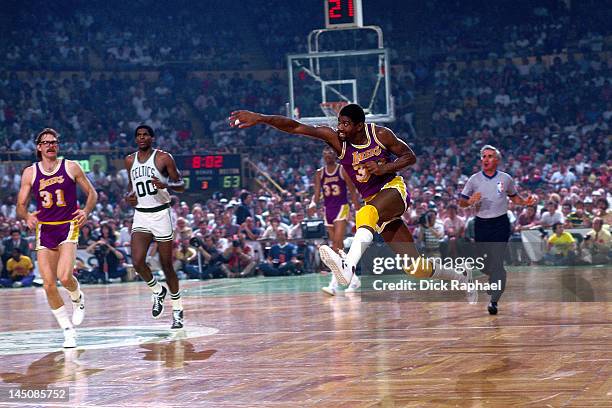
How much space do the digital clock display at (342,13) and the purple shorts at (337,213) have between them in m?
5.73

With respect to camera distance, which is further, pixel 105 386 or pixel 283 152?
pixel 283 152

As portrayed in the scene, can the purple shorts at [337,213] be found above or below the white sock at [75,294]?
above

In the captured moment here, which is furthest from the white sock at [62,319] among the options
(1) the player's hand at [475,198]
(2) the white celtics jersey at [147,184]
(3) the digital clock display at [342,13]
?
(3) the digital clock display at [342,13]

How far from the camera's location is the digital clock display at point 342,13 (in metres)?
20.3

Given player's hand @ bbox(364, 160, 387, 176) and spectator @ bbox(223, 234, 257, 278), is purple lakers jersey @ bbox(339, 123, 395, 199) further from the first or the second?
spectator @ bbox(223, 234, 257, 278)

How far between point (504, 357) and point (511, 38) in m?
30.2

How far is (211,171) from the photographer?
27.9 meters

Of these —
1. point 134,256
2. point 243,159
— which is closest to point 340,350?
point 134,256

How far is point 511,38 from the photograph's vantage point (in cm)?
3666

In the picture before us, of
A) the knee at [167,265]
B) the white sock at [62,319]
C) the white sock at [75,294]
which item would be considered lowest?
the white sock at [62,319]

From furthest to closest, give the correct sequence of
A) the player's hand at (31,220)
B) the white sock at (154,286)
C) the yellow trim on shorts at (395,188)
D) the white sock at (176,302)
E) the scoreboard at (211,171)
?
the scoreboard at (211,171)
the white sock at (154,286)
the white sock at (176,302)
the player's hand at (31,220)
the yellow trim on shorts at (395,188)

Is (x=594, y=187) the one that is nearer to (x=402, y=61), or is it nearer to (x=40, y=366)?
(x=402, y=61)

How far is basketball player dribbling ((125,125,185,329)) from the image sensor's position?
10.9 m

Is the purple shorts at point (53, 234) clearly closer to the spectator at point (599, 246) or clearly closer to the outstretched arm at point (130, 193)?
the outstretched arm at point (130, 193)
